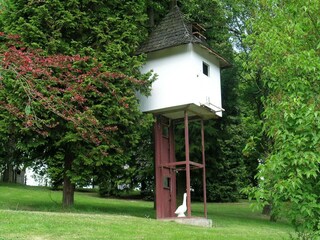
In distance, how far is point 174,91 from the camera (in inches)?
746

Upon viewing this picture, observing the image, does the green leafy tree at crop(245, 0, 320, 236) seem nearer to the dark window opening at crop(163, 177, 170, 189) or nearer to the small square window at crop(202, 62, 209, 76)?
the small square window at crop(202, 62, 209, 76)

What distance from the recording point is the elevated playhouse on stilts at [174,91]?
1892cm

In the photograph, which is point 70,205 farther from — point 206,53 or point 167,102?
point 206,53

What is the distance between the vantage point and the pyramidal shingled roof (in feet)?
63.8

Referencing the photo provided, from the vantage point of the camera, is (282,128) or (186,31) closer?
(282,128)

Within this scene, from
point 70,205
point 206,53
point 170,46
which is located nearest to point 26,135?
point 70,205

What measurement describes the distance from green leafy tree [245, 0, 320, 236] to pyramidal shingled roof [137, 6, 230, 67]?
Answer: 31.2 ft

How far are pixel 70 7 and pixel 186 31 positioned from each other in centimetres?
460

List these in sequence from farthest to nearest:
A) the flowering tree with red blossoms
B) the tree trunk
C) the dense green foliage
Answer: the tree trunk → the dense green foliage → the flowering tree with red blossoms

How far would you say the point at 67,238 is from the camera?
11.3m

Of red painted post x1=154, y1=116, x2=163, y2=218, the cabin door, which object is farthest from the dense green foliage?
the cabin door

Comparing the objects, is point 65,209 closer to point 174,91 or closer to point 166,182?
point 166,182

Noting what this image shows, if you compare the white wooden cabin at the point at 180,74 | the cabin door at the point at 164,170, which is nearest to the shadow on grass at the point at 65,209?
the cabin door at the point at 164,170

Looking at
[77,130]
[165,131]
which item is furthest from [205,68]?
[77,130]
